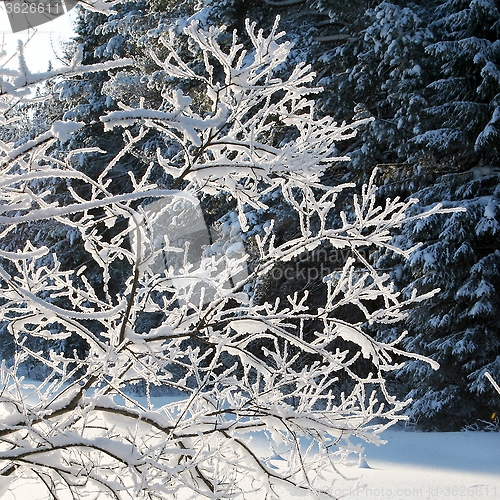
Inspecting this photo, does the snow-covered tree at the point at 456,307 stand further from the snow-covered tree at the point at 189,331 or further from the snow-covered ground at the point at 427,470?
the snow-covered tree at the point at 189,331

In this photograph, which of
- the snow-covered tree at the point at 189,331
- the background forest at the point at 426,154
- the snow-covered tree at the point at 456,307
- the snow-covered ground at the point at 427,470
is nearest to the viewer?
the snow-covered tree at the point at 189,331

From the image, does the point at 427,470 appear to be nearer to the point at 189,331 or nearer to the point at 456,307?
the point at 456,307

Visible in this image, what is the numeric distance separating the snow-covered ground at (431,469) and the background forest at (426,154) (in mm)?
839

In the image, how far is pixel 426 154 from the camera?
7863 mm

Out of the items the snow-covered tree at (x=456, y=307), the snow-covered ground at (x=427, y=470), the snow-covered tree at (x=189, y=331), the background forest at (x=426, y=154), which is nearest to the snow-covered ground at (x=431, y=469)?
the snow-covered ground at (x=427, y=470)

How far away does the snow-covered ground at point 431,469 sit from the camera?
3.88 m

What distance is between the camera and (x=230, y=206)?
1029cm

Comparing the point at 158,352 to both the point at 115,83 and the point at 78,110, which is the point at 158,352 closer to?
the point at 115,83

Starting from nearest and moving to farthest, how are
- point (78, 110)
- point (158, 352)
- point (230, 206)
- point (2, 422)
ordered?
point (2, 422)
point (158, 352)
point (230, 206)
point (78, 110)

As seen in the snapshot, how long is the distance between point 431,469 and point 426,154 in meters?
4.67

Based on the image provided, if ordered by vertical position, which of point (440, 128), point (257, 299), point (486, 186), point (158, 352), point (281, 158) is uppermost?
point (281, 158)

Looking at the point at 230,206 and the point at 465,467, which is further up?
the point at 230,206

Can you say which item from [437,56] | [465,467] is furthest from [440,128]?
[465,467]

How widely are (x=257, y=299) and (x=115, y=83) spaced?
6320 mm
